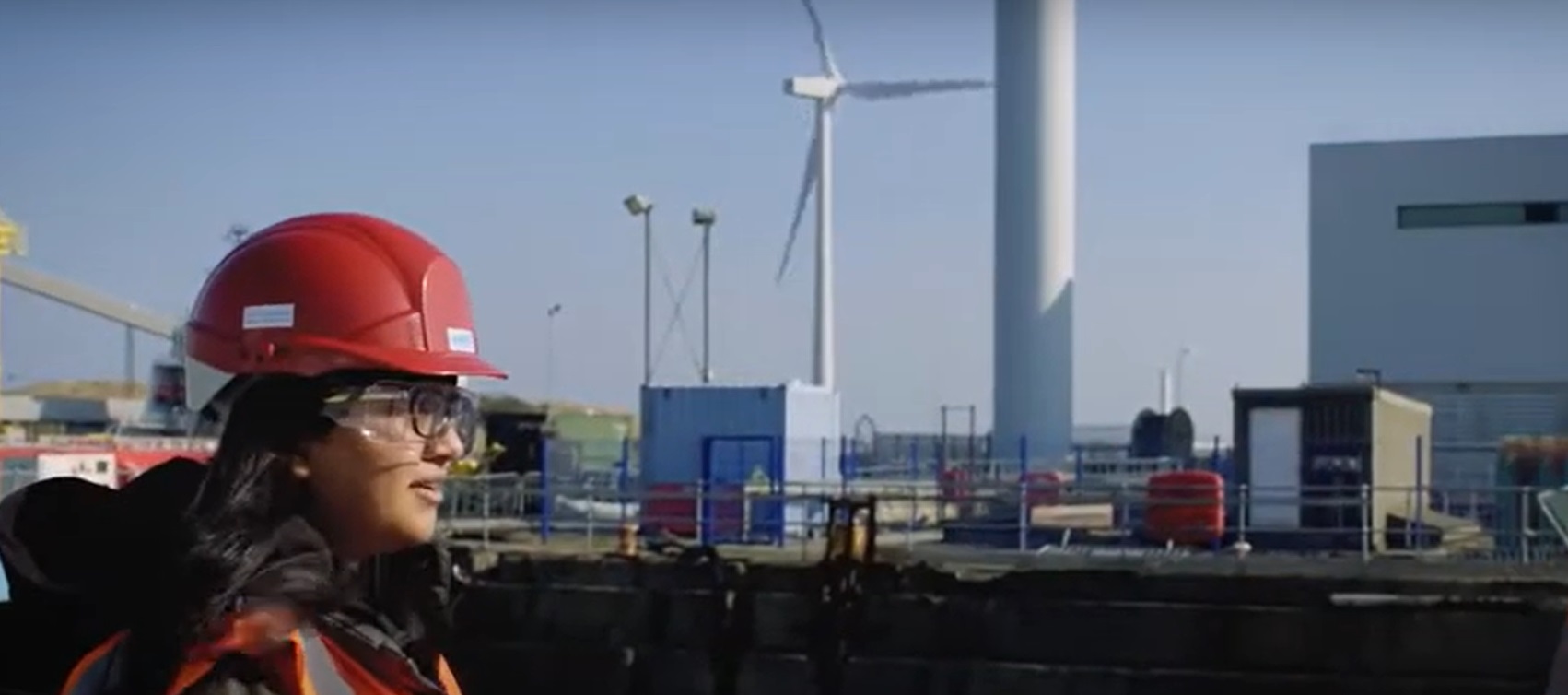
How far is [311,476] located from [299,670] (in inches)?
10.5

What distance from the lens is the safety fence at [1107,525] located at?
2123 cm

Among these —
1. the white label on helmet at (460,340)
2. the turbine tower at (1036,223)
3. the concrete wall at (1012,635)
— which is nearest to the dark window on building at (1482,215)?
the turbine tower at (1036,223)

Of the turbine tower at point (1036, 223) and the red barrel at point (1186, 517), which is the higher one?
the turbine tower at point (1036, 223)

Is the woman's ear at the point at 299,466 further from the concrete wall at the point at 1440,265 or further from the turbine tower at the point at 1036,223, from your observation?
the concrete wall at the point at 1440,265

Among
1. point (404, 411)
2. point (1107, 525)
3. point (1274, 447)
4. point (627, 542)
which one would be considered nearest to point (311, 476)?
point (404, 411)

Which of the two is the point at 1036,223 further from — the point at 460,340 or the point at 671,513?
the point at 460,340

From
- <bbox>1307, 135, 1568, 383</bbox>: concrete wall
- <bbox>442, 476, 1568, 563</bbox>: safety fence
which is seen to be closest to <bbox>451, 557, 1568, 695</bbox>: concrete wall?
<bbox>442, 476, 1568, 563</bbox>: safety fence

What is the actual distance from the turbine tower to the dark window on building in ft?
24.3

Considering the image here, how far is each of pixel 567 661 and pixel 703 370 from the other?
94.7 ft

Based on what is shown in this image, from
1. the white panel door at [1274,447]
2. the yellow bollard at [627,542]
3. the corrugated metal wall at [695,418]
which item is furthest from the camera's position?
the corrugated metal wall at [695,418]

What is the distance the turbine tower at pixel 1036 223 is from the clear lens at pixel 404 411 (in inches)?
1739

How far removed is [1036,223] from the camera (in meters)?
46.9

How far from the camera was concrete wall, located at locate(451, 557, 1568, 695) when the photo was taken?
1282 centimetres

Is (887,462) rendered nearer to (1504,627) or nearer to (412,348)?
(1504,627)
